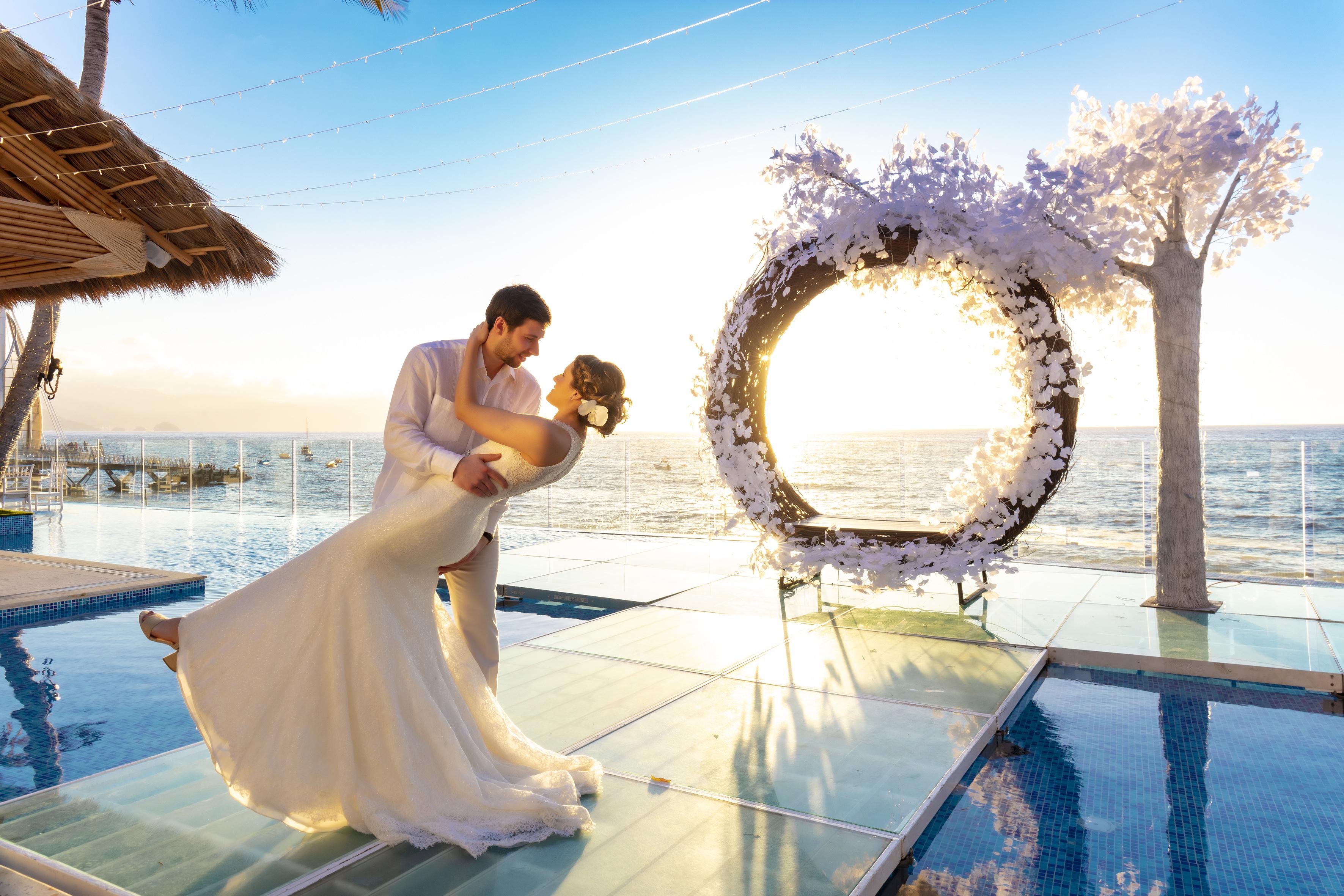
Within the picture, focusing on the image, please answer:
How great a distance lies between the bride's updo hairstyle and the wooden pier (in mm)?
16351

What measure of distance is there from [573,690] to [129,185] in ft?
11.3


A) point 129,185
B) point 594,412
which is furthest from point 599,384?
point 129,185

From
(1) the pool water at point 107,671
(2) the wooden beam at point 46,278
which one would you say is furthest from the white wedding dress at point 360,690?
(2) the wooden beam at point 46,278

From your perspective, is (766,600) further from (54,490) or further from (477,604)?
(54,490)

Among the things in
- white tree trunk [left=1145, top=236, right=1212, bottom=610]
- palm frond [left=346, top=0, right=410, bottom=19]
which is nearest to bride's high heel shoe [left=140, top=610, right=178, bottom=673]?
white tree trunk [left=1145, top=236, right=1212, bottom=610]

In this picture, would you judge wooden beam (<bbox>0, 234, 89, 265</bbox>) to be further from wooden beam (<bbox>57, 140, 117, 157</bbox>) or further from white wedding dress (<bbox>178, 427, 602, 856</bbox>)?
white wedding dress (<bbox>178, 427, 602, 856</bbox>)

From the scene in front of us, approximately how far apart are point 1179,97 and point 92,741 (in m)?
5.98

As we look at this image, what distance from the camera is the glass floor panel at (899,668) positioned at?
314cm

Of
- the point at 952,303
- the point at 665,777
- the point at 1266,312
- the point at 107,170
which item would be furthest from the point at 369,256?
the point at 1266,312

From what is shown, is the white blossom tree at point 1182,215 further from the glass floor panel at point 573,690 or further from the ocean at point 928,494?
the glass floor panel at point 573,690

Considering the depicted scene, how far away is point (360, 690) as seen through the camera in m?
1.84

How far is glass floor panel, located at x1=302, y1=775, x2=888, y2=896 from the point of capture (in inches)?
67.0

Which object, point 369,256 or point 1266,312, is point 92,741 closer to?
point 369,256

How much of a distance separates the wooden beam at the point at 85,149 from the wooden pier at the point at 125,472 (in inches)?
521
